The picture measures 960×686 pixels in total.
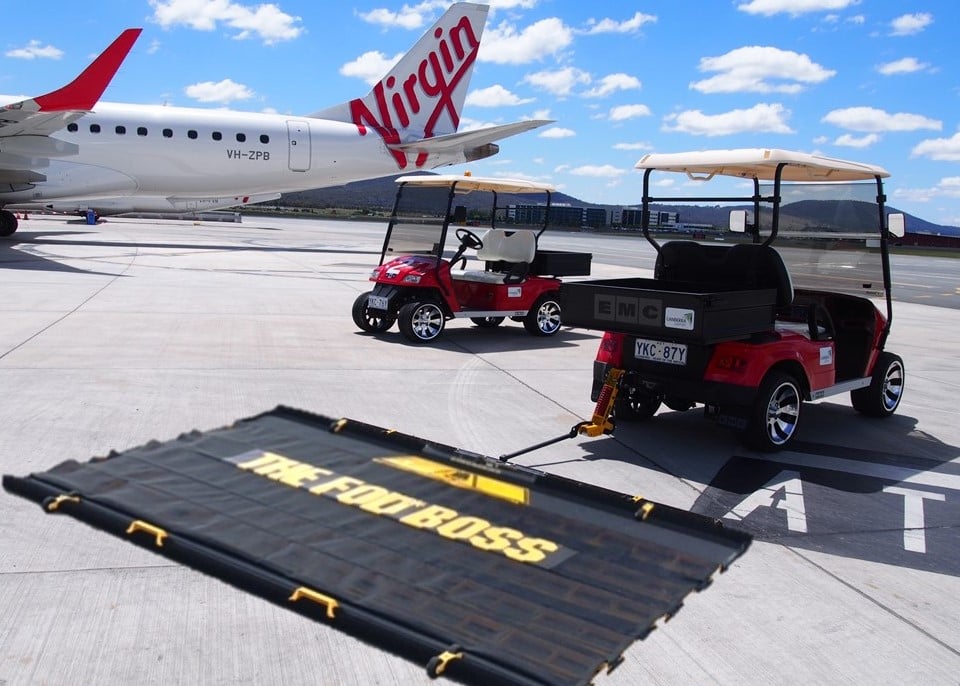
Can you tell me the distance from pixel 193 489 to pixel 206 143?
23312 millimetres

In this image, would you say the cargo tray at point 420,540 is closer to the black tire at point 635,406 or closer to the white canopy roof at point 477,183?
the black tire at point 635,406

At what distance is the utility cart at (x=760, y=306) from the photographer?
19.1ft

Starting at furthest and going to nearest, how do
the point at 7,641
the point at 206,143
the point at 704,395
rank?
the point at 206,143, the point at 704,395, the point at 7,641

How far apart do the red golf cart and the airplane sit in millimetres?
12528

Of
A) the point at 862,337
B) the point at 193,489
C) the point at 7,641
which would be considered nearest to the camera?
the point at 7,641

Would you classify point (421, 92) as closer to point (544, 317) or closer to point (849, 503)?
point (544, 317)

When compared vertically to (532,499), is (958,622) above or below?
below

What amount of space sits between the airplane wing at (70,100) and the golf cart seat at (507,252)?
10815 millimetres

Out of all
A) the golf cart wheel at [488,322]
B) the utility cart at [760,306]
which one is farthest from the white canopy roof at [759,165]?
the golf cart wheel at [488,322]

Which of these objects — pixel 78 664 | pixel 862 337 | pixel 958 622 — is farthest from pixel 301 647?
pixel 862 337

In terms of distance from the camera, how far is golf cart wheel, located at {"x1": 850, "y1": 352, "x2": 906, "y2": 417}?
7.23 meters

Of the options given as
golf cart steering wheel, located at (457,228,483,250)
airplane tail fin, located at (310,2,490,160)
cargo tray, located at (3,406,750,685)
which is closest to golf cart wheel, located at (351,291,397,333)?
golf cart steering wheel, located at (457,228,483,250)

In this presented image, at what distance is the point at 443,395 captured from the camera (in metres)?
7.36

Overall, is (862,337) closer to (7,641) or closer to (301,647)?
(301,647)
